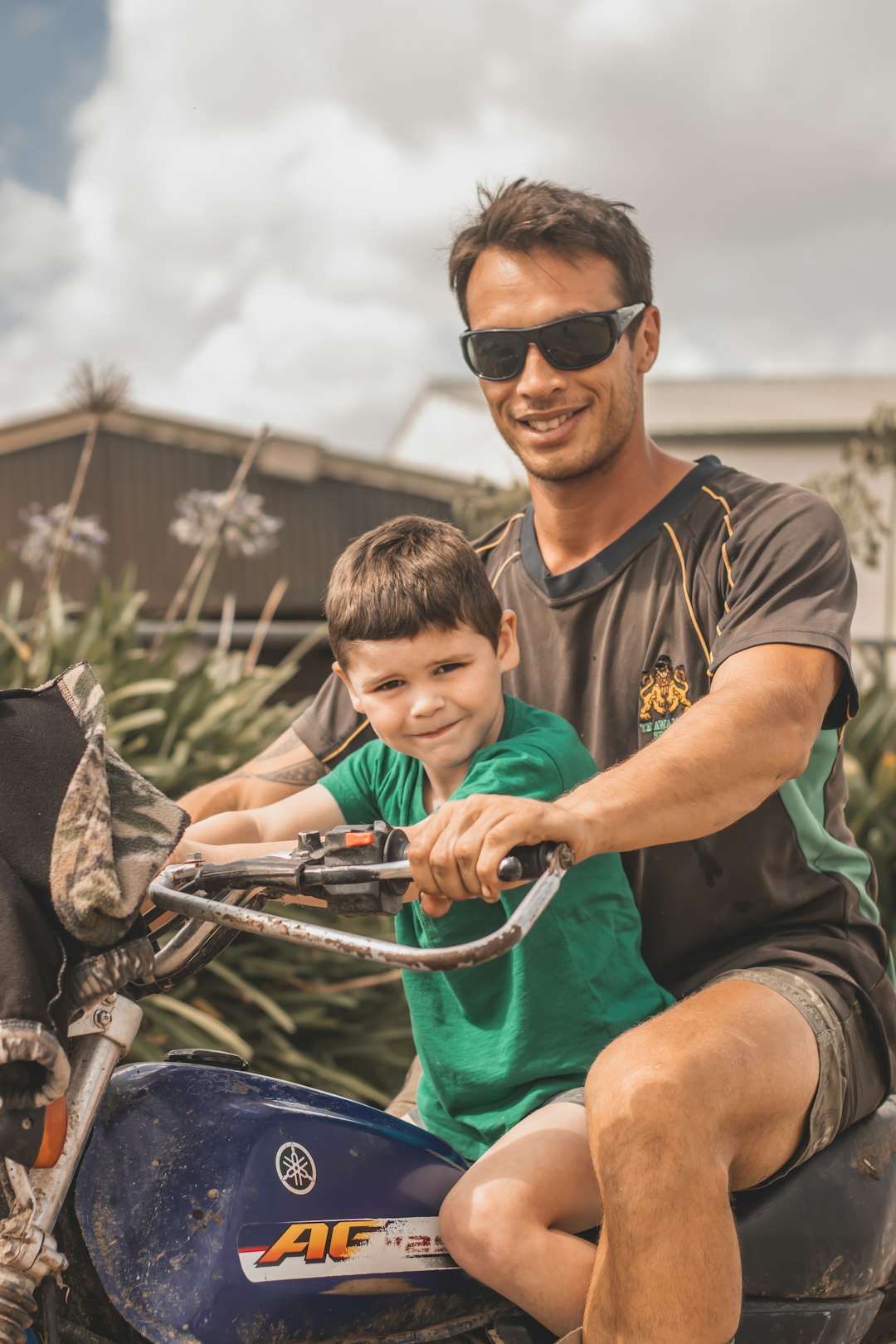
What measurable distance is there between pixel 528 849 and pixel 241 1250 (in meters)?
0.56

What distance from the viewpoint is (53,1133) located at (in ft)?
4.51

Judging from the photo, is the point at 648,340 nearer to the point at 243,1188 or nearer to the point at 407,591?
the point at 407,591

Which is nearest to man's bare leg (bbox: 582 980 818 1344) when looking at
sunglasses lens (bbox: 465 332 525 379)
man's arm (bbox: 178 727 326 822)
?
man's arm (bbox: 178 727 326 822)

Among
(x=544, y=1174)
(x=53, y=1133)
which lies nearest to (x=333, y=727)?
(x=544, y=1174)

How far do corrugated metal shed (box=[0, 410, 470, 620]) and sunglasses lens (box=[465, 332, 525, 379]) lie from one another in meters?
13.1

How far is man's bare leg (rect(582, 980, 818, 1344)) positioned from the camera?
1.63 meters

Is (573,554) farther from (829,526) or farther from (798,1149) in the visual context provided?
(798,1149)

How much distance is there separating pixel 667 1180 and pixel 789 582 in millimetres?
993

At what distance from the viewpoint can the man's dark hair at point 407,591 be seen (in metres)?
1.89

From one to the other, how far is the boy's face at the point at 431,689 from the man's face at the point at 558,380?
767 millimetres

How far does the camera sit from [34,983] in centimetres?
131

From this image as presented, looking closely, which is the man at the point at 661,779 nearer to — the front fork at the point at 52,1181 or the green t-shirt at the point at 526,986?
the green t-shirt at the point at 526,986

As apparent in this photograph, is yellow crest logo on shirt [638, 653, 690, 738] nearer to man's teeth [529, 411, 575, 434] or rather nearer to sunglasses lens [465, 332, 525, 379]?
man's teeth [529, 411, 575, 434]

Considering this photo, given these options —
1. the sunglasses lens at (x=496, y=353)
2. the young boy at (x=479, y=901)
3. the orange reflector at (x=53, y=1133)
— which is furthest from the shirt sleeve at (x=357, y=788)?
the orange reflector at (x=53, y=1133)
